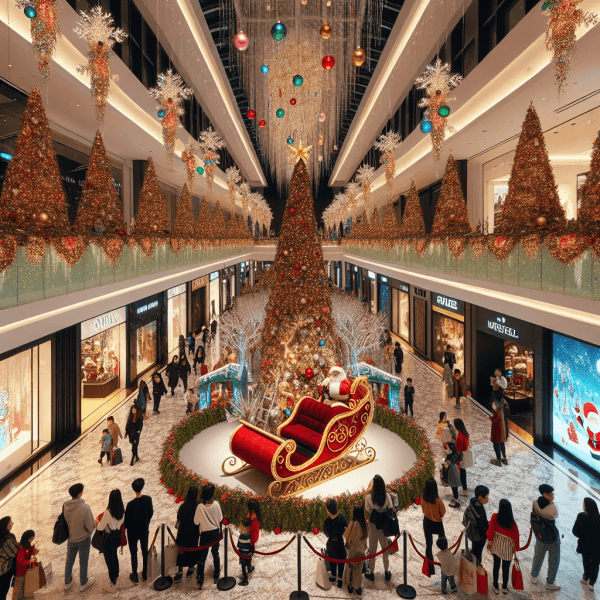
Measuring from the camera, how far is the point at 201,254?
18250 mm

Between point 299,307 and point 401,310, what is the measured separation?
42.3ft

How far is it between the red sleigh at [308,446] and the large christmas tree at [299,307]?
1.29m

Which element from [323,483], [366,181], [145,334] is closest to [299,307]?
[323,483]

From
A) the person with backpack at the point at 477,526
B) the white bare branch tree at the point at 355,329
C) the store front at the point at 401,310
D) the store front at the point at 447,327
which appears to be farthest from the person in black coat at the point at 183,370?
the store front at the point at 401,310

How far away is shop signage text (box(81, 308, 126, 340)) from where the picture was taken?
10230 mm

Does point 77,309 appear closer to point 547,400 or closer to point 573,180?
point 547,400

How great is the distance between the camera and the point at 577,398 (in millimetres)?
8070

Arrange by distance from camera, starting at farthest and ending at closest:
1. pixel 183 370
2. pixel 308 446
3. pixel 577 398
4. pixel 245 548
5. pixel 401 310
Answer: pixel 401 310 < pixel 183 370 < pixel 577 398 < pixel 308 446 < pixel 245 548

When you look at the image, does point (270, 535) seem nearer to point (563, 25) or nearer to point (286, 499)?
point (286, 499)

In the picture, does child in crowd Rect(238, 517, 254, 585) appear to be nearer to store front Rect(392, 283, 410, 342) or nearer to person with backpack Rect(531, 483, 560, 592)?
person with backpack Rect(531, 483, 560, 592)

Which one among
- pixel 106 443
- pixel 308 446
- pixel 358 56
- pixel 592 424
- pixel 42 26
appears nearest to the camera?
pixel 42 26

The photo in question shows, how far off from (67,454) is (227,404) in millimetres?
3571

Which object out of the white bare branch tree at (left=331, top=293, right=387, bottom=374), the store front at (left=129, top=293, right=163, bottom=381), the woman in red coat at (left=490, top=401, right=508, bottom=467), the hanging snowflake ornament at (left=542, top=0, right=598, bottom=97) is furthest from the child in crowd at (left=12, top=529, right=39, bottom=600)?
the store front at (left=129, top=293, right=163, bottom=381)

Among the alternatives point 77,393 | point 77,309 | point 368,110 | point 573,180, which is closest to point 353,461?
point 77,309
